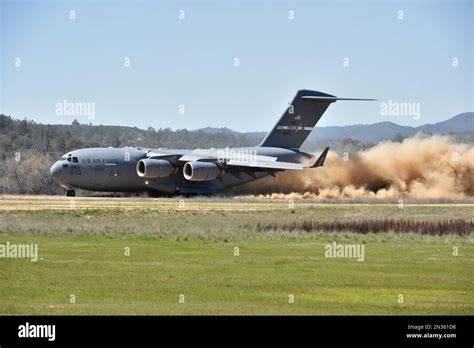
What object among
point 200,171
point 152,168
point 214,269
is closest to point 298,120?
point 200,171

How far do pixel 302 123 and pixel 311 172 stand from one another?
374 centimetres

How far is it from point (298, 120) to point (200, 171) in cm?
1050

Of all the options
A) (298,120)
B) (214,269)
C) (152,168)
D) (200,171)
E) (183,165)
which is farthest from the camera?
(298,120)

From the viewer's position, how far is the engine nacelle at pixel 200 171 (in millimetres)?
64125

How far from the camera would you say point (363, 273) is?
2697 centimetres

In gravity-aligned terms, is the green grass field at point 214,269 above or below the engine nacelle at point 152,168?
below

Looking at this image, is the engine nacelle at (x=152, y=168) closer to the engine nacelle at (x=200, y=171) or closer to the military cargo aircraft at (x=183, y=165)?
the military cargo aircraft at (x=183, y=165)

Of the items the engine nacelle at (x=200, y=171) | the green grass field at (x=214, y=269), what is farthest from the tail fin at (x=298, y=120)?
the green grass field at (x=214, y=269)

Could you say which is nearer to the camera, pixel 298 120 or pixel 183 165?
pixel 183 165

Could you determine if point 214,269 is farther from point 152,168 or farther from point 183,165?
point 183,165

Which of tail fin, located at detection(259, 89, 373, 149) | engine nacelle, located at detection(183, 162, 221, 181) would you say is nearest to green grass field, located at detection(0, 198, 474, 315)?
engine nacelle, located at detection(183, 162, 221, 181)

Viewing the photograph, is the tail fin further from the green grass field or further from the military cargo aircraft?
the green grass field

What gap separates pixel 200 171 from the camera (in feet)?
211

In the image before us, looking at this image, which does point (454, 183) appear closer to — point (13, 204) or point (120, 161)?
point (120, 161)
